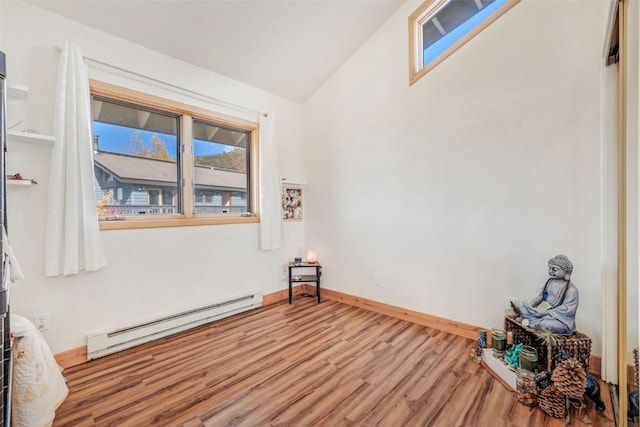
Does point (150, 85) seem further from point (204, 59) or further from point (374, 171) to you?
point (374, 171)

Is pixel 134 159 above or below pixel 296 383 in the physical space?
above

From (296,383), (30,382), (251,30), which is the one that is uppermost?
(251,30)

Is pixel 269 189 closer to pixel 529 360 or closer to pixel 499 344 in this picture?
pixel 499 344

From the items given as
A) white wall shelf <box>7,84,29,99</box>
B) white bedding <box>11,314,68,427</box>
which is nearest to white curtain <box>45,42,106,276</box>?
white wall shelf <box>7,84,29,99</box>

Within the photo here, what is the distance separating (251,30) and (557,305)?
3274 millimetres

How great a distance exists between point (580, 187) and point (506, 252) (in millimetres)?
669

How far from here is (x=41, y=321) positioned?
1.95 m

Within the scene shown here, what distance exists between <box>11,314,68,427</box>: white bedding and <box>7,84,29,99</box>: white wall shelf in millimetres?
1427

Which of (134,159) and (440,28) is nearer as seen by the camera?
(134,159)

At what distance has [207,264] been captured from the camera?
284cm

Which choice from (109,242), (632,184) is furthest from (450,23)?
(109,242)

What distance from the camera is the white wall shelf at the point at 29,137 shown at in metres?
1.77

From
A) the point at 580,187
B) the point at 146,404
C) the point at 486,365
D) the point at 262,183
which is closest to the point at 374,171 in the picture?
the point at 262,183

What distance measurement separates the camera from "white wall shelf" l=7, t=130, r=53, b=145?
5.82ft
